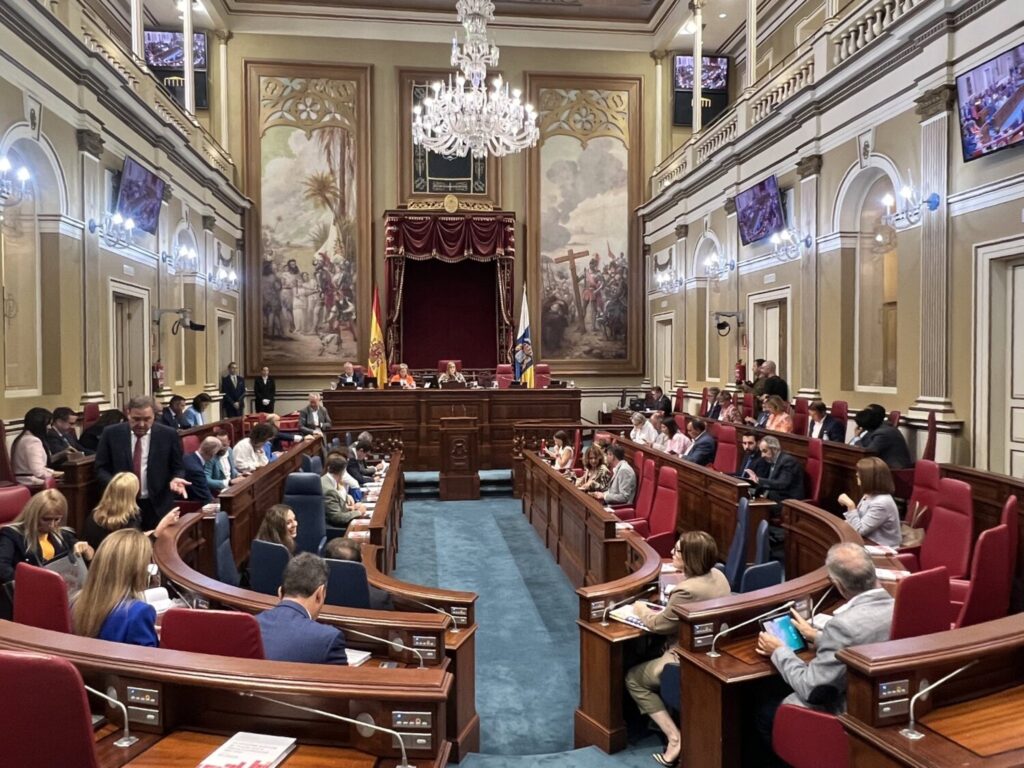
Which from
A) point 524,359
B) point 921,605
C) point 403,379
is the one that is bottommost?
point 921,605

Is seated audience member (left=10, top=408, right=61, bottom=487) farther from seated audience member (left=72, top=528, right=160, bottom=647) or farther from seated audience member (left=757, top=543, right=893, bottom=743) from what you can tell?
seated audience member (left=757, top=543, right=893, bottom=743)

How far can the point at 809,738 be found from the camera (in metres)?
2.50

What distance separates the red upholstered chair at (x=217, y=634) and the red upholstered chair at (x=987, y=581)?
287 centimetres

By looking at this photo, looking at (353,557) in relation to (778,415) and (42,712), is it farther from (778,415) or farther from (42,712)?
(778,415)

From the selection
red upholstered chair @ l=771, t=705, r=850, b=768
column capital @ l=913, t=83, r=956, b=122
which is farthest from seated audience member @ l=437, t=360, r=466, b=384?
red upholstered chair @ l=771, t=705, r=850, b=768

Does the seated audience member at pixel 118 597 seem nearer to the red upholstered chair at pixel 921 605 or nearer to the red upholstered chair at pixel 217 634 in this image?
the red upholstered chair at pixel 217 634

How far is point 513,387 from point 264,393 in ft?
17.4

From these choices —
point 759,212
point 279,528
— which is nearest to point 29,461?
point 279,528

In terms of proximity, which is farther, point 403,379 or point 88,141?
point 403,379

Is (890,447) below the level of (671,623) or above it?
above

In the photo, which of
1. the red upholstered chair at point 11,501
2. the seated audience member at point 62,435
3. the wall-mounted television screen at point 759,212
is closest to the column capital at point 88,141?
the seated audience member at point 62,435

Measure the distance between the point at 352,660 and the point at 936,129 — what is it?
24.3 ft

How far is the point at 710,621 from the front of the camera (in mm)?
Answer: 2910

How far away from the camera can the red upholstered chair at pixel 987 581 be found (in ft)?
10.7
